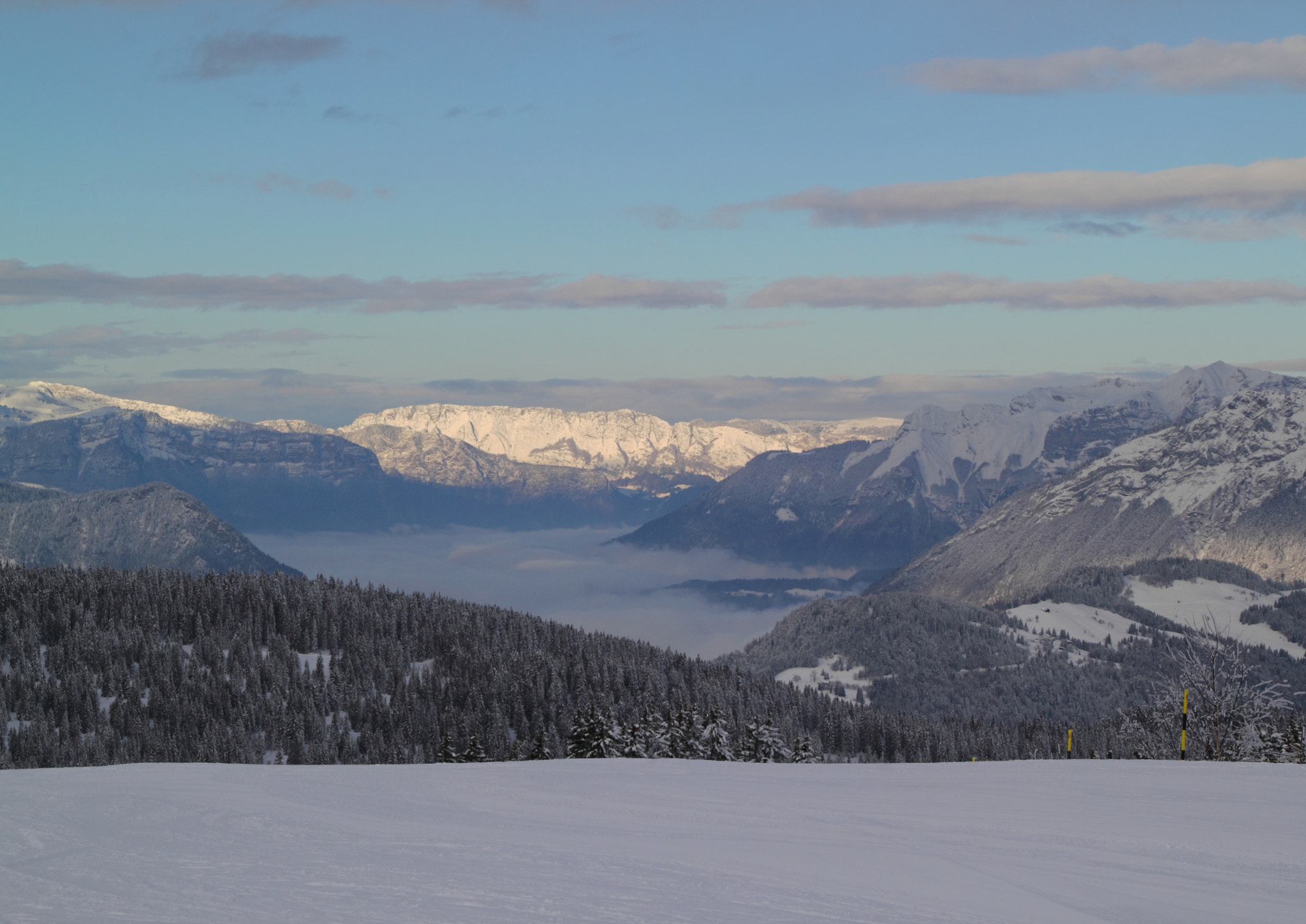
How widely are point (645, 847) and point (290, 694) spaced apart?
163811 mm

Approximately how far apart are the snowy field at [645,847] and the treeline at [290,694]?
3960 inches

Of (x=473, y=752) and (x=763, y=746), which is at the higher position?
(x=763, y=746)

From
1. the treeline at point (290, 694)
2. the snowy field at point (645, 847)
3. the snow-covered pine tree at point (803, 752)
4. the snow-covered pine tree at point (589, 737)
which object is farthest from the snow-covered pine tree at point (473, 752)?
the snowy field at point (645, 847)

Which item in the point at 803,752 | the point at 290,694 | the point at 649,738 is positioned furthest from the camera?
the point at 290,694

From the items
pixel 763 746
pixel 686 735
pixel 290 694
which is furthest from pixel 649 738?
pixel 290 694

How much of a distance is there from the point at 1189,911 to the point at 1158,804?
47.9 feet

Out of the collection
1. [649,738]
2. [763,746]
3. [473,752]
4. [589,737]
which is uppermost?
[589,737]

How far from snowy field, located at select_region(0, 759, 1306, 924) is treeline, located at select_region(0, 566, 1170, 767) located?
10059 centimetres

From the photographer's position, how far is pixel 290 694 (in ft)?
575

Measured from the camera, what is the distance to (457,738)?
164m

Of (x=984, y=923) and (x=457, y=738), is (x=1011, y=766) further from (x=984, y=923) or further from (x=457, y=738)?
(x=457, y=738)

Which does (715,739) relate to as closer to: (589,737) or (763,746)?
(763,746)

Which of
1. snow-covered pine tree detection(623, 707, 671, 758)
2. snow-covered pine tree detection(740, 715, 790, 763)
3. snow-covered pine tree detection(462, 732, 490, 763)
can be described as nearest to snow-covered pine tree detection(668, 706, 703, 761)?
snow-covered pine tree detection(623, 707, 671, 758)

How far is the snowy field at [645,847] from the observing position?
1986 cm
